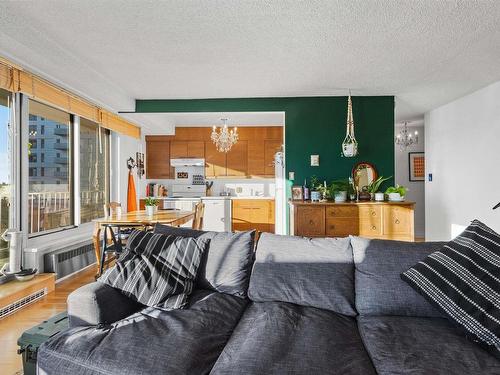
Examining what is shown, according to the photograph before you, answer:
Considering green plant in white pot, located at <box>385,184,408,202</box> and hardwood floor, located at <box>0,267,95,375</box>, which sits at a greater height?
green plant in white pot, located at <box>385,184,408,202</box>

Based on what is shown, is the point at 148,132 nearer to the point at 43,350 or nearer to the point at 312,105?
the point at 312,105

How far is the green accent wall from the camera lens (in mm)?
5105

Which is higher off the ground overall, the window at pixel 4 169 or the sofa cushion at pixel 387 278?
the window at pixel 4 169

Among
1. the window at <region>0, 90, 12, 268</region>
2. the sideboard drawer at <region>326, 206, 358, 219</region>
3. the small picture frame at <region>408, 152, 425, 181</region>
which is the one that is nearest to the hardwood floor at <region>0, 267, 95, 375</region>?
the window at <region>0, 90, 12, 268</region>

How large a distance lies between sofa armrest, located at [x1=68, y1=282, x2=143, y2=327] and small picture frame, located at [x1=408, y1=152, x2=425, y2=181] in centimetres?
712

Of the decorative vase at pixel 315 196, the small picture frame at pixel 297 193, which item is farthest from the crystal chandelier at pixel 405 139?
the decorative vase at pixel 315 196

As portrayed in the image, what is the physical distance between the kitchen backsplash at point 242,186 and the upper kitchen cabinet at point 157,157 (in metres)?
0.25

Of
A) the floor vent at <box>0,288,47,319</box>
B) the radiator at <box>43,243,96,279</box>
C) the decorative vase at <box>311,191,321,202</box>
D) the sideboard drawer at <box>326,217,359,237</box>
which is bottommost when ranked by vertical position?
the floor vent at <box>0,288,47,319</box>

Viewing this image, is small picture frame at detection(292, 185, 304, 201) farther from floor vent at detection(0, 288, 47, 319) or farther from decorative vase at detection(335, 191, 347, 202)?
floor vent at detection(0, 288, 47, 319)

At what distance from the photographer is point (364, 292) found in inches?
72.4

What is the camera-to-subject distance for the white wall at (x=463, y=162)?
4.48m

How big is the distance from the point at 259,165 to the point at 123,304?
18.6 feet

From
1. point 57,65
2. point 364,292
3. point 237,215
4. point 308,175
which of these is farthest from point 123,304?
point 237,215

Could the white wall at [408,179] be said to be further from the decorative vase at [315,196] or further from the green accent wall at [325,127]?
the decorative vase at [315,196]
